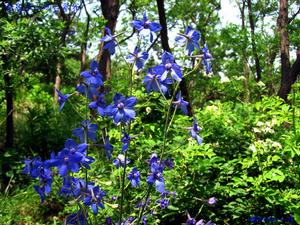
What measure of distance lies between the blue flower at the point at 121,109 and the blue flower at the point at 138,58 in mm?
200

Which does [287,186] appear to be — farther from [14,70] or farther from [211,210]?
[14,70]

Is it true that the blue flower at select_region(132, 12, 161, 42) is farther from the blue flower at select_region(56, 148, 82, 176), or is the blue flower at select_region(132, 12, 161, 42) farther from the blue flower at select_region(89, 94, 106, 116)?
the blue flower at select_region(56, 148, 82, 176)

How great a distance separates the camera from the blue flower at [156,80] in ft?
6.18

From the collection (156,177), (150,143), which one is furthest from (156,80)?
(150,143)

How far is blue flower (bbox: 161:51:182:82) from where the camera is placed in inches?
72.7

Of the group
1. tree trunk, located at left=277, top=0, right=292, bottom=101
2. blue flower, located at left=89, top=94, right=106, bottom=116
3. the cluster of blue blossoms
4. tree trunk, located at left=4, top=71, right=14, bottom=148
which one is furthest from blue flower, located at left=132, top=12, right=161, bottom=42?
tree trunk, located at left=277, top=0, right=292, bottom=101

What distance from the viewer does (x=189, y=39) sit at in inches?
75.1

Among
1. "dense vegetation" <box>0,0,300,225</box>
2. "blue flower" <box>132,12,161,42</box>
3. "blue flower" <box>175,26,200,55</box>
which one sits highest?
"blue flower" <box>132,12,161,42</box>

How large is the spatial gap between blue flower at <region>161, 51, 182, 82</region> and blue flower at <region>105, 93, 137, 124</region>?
0.18 metres

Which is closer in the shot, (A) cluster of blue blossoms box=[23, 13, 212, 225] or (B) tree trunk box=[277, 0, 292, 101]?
(A) cluster of blue blossoms box=[23, 13, 212, 225]

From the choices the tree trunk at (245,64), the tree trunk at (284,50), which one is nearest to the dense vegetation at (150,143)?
the tree trunk at (245,64)

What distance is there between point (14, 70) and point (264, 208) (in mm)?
3501

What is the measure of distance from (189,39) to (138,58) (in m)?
0.24

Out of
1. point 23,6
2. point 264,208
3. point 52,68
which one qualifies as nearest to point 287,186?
point 264,208
